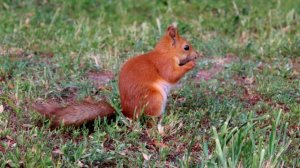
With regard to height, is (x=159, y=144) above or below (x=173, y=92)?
below

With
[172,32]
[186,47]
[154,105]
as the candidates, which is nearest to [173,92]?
[186,47]

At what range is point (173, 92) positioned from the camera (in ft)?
19.8

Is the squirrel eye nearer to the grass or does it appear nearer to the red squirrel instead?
the red squirrel

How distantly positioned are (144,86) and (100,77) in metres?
1.47

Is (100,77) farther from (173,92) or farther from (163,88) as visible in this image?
(163,88)

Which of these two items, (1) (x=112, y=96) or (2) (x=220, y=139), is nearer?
(2) (x=220, y=139)

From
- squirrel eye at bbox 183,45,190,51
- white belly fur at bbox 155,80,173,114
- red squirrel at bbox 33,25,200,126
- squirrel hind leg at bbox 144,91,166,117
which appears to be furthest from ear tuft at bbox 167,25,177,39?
squirrel hind leg at bbox 144,91,166,117

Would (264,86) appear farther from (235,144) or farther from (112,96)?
(235,144)

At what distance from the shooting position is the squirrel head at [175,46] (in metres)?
5.38

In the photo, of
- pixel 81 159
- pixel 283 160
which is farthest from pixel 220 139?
pixel 81 159

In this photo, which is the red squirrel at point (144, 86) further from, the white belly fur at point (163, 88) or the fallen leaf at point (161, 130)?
the fallen leaf at point (161, 130)

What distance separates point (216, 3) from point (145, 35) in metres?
1.55

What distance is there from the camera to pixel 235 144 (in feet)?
13.5

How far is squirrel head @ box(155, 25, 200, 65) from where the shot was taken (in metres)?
5.38
